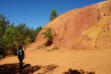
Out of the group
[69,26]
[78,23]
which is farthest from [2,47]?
[78,23]

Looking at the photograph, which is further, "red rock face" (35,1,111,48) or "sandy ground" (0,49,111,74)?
"red rock face" (35,1,111,48)

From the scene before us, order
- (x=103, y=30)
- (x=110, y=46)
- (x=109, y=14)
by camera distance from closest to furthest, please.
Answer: (x=110, y=46) < (x=103, y=30) < (x=109, y=14)

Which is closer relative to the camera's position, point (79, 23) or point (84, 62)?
point (84, 62)

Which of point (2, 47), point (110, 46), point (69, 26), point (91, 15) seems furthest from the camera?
point (69, 26)

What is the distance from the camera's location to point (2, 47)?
402 inches

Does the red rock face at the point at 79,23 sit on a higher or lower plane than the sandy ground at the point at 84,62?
higher

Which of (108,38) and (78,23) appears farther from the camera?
(78,23)

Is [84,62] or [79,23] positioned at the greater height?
[79,23]

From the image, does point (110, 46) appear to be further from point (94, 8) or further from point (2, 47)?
point (2, 47)

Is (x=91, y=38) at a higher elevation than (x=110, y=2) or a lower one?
lower

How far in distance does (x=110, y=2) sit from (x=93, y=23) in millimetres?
3288

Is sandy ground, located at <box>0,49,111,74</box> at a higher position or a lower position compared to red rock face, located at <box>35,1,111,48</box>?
lower

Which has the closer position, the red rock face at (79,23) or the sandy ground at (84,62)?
the sandy ground at (84,62)

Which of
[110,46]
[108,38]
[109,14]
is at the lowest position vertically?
[110,46]
